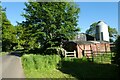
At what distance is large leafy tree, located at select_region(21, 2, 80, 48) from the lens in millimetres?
45750

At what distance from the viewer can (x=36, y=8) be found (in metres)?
47.8

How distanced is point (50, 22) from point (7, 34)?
27.1 m

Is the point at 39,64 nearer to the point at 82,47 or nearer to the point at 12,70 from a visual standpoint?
the point at 12,70

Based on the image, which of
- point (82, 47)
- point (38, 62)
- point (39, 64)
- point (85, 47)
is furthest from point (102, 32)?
point (38, 62)

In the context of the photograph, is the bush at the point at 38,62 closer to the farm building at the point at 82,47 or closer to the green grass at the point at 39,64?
the green grass at the point at 39,64

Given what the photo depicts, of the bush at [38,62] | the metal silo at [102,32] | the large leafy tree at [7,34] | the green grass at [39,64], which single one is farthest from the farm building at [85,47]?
the large leafy tree at [7,34]

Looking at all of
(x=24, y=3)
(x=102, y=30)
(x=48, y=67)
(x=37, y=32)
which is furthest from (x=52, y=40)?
(x=102, y=30)

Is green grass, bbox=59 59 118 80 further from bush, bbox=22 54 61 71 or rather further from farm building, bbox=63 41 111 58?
farm building, bbox=63 41 111 58

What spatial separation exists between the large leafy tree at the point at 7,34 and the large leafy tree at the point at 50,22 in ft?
74.7

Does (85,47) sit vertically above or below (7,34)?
below

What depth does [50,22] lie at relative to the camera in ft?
151

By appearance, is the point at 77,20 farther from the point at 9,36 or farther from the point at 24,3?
the point at 9,36

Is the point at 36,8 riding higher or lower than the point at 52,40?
higher

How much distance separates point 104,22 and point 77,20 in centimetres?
2580
